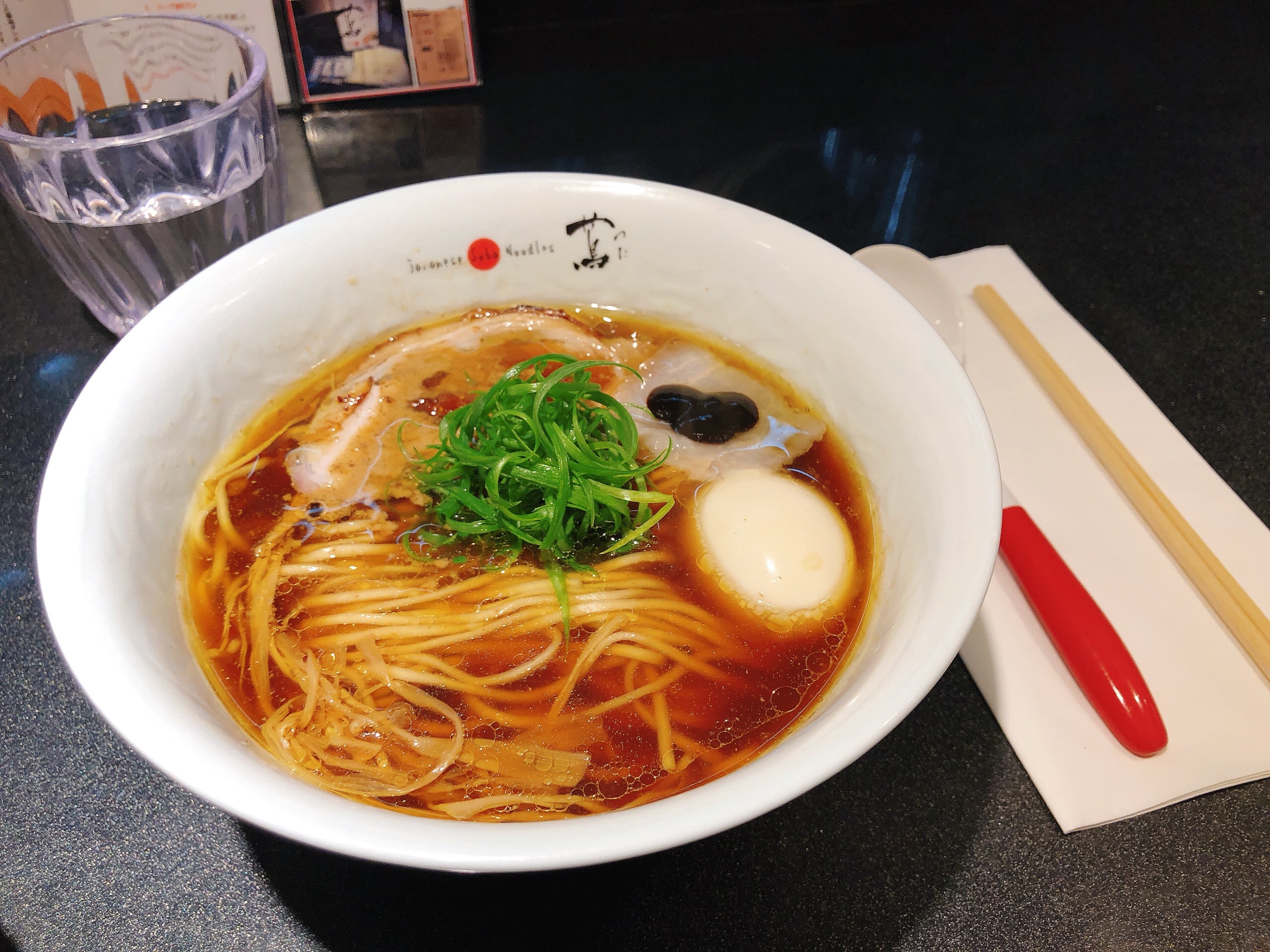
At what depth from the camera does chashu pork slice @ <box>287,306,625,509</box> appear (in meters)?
1.23

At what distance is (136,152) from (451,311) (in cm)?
54

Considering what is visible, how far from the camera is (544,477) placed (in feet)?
3.57

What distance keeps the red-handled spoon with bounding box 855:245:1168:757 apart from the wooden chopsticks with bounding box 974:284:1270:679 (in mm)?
174

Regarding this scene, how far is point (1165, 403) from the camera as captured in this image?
1.58m

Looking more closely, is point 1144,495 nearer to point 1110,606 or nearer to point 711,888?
point 1110,606

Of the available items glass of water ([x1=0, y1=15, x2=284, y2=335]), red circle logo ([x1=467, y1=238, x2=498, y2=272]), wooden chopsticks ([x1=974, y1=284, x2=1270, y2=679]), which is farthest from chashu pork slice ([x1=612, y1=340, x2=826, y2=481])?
glass of water ([x1=0, y1=15, x2=284, y2=335])

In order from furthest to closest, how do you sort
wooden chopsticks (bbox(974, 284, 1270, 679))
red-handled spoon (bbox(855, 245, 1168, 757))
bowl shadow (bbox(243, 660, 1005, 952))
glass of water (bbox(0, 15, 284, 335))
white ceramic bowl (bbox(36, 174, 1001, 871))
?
glass of water (bbox(0, 15, 284, 335)), wooden chopsticks (bbox(974, 284, 1270, 679)), red-handled spoon (bbox(855, 245, 1168, 757)), bowl shadow (bbox(243, 660, 1005, 952)), white ceramic bowl (bbox(36, 174, 1001, 871))

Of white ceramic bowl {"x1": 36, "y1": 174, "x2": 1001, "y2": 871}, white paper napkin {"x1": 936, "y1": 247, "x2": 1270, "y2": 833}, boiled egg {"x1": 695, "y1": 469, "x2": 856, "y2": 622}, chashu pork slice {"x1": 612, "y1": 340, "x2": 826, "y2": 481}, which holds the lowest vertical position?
white paper napkin {"x1": 936, "y1": 247, "x2": 1270, "y2": 833}

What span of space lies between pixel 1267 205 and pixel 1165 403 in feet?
2.99

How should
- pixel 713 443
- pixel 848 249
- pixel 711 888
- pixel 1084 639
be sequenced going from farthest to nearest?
pixel 848 249, pixel 713 443, pixel 1084 639, pixel 711 888

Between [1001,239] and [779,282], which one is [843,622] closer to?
[779,282]

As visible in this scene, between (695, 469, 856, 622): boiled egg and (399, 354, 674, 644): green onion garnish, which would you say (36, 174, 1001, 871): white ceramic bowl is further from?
(399, 354, 674, 644): green onion garnish

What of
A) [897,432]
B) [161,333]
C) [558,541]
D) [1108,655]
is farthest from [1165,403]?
[161,333]

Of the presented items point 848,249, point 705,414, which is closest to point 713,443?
point 705,414
